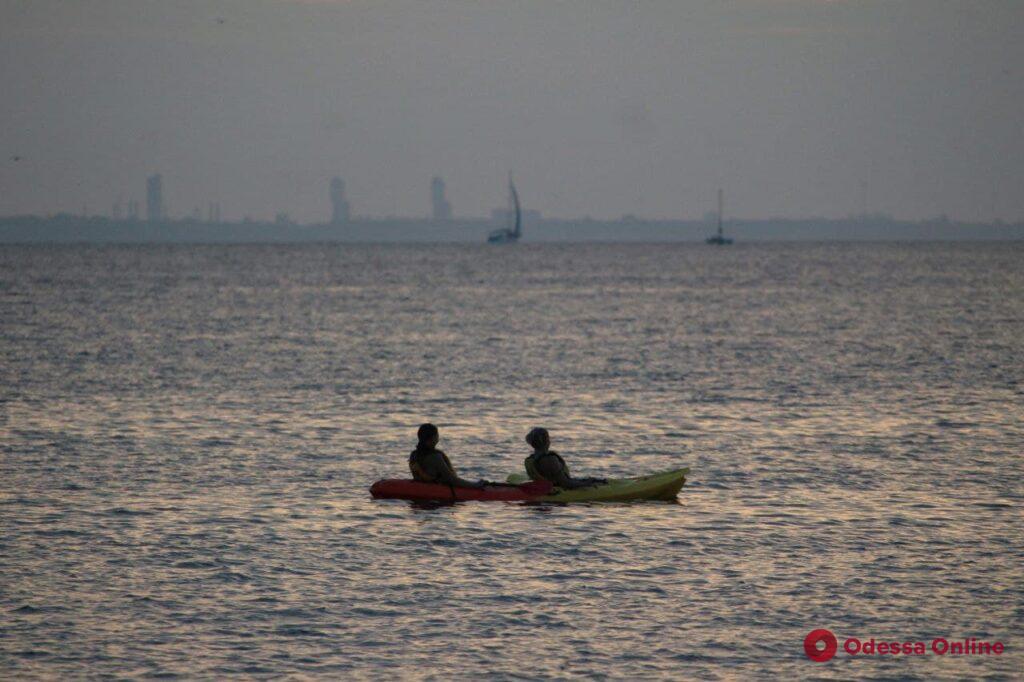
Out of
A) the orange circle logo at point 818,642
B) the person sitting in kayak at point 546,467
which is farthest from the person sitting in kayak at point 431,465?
the orange circle logo at point 818,642

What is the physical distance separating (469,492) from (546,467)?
137 cm

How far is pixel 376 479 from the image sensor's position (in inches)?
971

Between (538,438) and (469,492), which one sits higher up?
(538,438)

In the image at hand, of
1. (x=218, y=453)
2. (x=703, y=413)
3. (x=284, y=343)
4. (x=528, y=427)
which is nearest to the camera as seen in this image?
(x=218, y=453)

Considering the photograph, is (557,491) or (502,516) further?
(557,491)

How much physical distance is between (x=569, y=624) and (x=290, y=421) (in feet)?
63.2

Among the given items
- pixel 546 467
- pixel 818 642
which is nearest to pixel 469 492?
pixel 546 467

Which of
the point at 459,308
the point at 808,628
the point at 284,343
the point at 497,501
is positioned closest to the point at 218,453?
the point at 497,501

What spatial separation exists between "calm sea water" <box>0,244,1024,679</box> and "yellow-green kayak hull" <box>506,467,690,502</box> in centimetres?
24

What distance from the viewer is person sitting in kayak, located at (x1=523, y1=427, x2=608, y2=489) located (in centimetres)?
2167

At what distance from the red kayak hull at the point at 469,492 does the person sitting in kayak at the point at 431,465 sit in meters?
0.09

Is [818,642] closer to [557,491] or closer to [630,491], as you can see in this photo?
[630,491]

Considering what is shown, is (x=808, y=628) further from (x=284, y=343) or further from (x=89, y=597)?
(x=284, y=343)

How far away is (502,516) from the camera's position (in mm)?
21062
